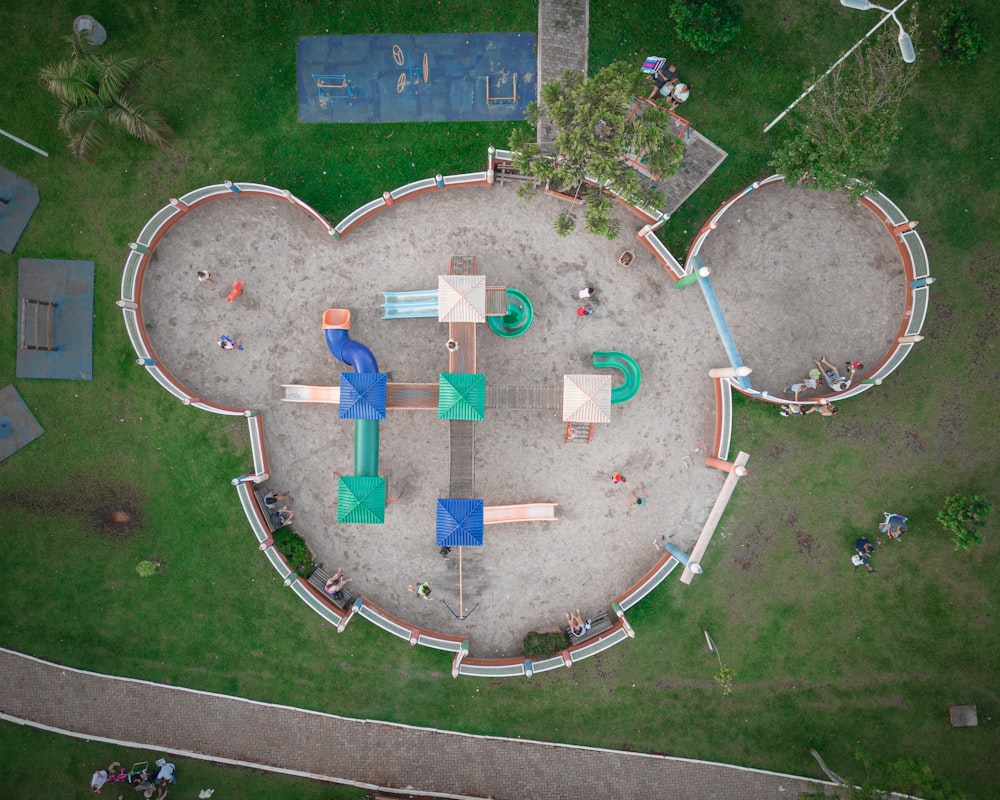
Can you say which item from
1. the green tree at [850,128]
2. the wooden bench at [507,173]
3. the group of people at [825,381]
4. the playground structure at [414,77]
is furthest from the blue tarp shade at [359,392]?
the green tree at [850,128]

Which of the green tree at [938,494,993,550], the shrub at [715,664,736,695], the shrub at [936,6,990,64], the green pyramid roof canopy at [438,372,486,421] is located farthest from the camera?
the shrub at [715,664,736,695]

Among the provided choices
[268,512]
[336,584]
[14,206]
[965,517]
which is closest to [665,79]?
[965,517]

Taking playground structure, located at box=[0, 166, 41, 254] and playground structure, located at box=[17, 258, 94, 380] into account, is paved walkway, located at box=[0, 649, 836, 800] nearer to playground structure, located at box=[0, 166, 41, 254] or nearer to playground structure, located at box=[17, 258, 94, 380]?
playground structure, located at box=[17, 258, 94, 380]

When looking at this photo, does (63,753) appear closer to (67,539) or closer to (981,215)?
(67,539)

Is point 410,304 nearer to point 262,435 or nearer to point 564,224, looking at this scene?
point 564,224

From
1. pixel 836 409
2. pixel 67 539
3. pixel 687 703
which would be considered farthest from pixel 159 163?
pixel 687 703

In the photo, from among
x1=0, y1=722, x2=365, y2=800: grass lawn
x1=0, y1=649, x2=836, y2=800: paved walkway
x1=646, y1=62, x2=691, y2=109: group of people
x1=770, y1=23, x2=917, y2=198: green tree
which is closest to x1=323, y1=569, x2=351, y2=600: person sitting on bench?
x1=0, y1=649, x2=836, y2=800: paved walkway
